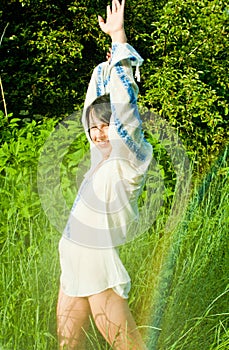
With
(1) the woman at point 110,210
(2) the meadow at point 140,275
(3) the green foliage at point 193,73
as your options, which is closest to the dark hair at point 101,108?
(1) the woman at point 110,210

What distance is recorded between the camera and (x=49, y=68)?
5.74 metres

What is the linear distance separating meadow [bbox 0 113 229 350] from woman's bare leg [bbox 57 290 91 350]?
115mm

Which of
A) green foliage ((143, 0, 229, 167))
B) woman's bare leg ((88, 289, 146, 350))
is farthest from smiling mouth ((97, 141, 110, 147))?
green foliage ((143, 0, 229, 167))

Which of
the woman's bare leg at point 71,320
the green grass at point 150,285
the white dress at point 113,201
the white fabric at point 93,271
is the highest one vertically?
the white dress at point 113,201

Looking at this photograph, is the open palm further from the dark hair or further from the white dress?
the dark hair

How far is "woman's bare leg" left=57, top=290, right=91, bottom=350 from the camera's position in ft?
6.79

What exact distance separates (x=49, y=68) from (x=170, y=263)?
3151mm

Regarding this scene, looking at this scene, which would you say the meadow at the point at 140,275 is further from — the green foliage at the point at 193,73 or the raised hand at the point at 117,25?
the green foliage at the point at 193,73

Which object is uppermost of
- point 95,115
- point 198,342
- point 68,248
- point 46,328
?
point 95,115

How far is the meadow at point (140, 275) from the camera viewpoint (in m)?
2.49

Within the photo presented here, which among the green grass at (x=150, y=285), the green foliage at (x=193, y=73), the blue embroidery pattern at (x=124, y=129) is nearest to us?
the blue embroidery pattern at (x=124, y=129)

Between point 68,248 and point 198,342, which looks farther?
point 198,342

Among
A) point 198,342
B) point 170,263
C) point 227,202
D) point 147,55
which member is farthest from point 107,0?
point 198,342

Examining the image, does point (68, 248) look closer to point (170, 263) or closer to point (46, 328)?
point (46, 328)
